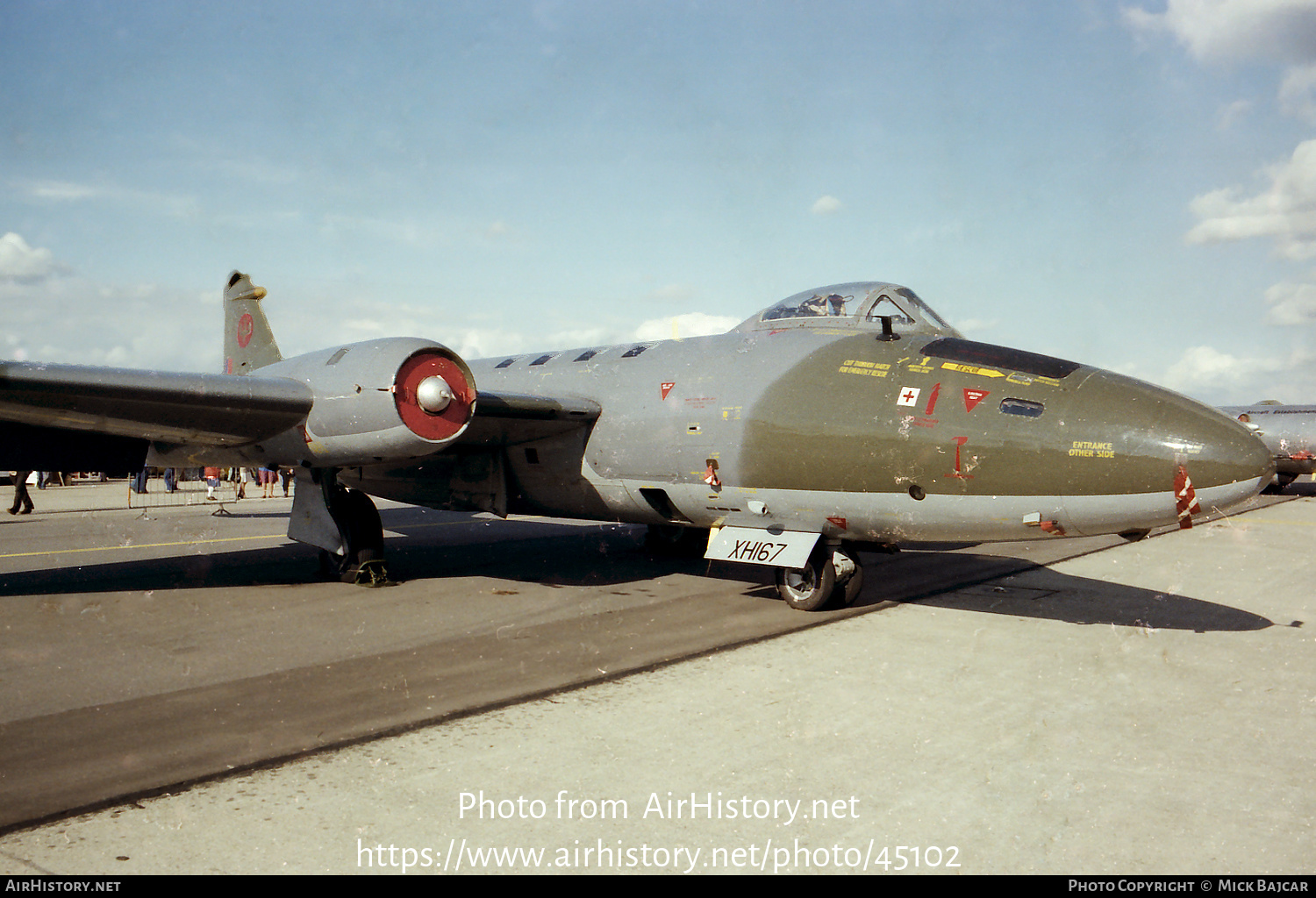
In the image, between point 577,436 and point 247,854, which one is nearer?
point 247,854

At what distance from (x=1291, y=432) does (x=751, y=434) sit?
27.7 m

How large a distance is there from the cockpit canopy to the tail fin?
987 centimetres

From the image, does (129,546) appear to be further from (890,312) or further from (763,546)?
(890,312)

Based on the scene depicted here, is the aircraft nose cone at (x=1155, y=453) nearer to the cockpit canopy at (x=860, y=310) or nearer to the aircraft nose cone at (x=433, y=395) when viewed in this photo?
the cockpit canopy at (x=860, y=310)

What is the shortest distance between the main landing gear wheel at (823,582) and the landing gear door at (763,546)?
24 cm

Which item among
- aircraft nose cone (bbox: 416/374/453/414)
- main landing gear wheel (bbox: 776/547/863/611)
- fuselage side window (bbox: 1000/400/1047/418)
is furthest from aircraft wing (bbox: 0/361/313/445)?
fuselage side window (bbox: 1000/400/1047/418)

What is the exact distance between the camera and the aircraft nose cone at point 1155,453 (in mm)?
7332

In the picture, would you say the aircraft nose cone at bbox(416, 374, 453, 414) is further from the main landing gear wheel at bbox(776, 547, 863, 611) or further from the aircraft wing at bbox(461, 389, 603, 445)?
the main landing gear wheel at bbox(776, 547, 863, 611)

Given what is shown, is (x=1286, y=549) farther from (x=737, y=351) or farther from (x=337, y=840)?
(x=337, y=840)

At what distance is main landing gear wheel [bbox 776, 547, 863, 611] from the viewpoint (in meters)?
9.86

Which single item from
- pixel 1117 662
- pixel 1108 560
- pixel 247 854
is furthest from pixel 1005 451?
pixel 1108 560

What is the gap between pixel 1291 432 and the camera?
28.5m

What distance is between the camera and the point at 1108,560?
14594 mm

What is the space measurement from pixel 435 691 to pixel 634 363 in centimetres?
569
